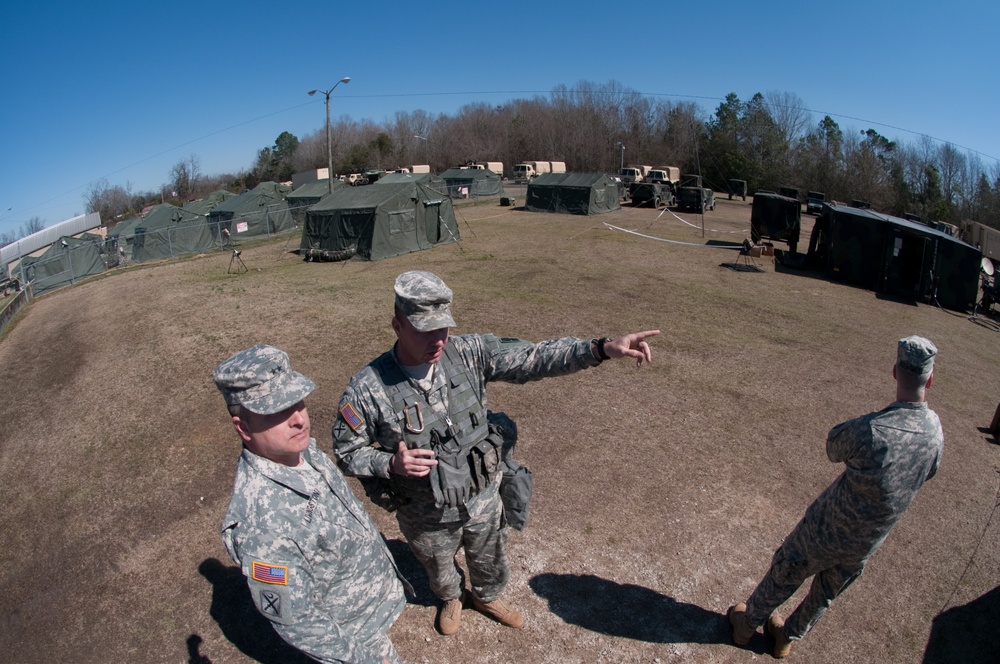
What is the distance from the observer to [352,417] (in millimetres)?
2658

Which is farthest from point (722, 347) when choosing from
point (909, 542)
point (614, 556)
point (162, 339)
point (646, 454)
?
point (162, 339)

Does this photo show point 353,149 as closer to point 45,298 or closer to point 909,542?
point 45,298

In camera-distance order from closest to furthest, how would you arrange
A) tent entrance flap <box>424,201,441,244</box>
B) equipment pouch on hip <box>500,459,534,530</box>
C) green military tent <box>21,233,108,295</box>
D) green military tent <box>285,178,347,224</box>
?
equipment pouch on hip <box>500,459,534,530</box>
green military tent <box>21,233,108,295</box>
tent entrance flap <box>424,201,441,244</box>
green military tent <box>285,178,347,224</box>

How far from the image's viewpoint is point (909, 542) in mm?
4316

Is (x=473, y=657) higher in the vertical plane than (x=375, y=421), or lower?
lower

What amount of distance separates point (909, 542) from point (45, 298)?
20.2 m

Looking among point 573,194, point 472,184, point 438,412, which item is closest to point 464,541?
point 438,412

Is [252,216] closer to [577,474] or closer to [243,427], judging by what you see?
[577,474]

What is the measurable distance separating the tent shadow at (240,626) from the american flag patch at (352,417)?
4.90 ft

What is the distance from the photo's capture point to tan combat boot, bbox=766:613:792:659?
3.25 metres

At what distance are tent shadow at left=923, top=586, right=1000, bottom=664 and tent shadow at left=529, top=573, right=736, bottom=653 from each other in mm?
1095

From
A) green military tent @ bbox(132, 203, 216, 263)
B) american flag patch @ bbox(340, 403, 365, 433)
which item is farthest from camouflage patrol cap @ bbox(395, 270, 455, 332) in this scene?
green military tent @ bbox(132, 203, 216, 263)

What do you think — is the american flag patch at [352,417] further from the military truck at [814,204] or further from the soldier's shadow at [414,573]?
the military truck at [814,204]

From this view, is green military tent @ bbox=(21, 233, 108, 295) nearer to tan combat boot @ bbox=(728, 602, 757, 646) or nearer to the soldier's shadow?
→ the soldier's shadow
